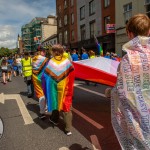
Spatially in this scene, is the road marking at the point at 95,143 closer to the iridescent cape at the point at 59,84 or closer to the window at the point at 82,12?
the iridescent cape at the point at 59,84

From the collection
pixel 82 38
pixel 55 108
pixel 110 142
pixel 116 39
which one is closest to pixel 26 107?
pixel 55 108

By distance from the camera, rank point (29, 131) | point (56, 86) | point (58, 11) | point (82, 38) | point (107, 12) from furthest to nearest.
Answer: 1. point (58, 11)
2. point (82, 38)
3. point (107, 12)
4. point (29, 131)
5. point (56, 86)

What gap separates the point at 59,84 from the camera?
506 cm

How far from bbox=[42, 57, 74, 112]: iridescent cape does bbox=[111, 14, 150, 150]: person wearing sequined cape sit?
2744mm

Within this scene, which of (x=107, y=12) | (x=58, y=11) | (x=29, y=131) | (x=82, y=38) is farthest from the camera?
(x=58, y=11)

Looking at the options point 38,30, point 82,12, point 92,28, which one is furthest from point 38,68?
point 38,30

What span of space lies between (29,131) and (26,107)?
7.97 ft

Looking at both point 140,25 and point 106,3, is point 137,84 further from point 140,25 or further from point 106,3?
point 106,3

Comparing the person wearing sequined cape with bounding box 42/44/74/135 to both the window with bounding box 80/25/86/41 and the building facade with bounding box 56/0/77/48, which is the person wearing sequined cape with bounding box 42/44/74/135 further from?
the building facade with bounding box 56/0/77/48

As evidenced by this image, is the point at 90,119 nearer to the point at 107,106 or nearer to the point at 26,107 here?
the point at 107,106

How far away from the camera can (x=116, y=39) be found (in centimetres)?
2447

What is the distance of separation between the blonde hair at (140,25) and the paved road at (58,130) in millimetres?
2568

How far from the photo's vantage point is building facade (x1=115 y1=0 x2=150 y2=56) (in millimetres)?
20688

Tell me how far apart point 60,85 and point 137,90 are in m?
2.87
